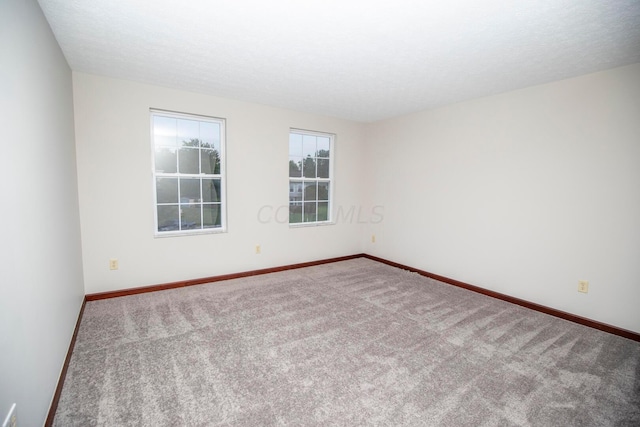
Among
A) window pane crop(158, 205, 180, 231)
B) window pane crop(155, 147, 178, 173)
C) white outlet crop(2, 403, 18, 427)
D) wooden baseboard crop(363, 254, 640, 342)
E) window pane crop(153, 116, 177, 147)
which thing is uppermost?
window pane crop(153, 116, 177, 147)

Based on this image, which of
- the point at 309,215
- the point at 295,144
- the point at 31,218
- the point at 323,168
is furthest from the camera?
the point at 323,168

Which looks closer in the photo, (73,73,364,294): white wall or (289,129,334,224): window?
(73,73,364,294): white wall

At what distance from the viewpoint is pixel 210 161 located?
3.82m

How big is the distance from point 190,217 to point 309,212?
1796 millimetres

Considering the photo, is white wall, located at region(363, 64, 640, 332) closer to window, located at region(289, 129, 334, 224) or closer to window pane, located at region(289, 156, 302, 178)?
window, located at region(289, 129, 334, 224)

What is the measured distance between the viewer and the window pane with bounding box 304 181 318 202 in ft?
15.5

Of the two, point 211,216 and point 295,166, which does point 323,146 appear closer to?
point 295,166

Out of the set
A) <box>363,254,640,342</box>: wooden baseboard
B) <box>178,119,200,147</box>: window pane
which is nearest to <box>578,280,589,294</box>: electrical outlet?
<box>363,254,640,342</box>: wooden baseboard

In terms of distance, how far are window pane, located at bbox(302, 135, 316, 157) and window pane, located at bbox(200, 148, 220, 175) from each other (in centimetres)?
136

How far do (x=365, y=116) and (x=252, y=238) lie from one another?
253 cm

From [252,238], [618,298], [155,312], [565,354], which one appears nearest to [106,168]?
[155,312]

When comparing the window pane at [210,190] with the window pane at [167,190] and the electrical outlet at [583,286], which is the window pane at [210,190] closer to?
the window pane at [167,190]

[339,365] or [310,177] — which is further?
[310,177]

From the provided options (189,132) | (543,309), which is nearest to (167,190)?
(189,132)
